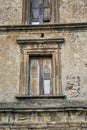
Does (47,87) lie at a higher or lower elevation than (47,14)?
lower

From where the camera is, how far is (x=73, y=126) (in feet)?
43.9

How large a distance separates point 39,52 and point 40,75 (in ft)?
2.88

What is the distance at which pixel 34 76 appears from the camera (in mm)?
14578

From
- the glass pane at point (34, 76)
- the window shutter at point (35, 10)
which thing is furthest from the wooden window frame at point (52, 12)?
the glass pane at point (34, 76)

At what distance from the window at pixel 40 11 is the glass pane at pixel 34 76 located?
181 centimetres

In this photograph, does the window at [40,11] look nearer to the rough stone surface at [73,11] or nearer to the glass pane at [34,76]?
the rough stone surface at [73,11]

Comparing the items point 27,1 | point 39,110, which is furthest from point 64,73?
point 27,1

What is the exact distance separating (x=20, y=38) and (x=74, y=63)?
2312mm

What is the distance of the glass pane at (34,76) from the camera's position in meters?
14.4

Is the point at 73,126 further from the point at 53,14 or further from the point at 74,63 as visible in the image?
the point at 53,14

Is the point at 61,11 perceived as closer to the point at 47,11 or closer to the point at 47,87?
the point at 47,11

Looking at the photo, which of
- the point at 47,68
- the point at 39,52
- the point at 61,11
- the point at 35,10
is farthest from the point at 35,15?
the point at 47,68

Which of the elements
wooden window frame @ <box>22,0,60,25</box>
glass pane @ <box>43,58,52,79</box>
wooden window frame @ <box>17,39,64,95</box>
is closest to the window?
wooden window frame @ <box>22,0,60,25</box>

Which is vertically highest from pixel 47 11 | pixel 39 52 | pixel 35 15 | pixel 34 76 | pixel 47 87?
pixel 47 11
